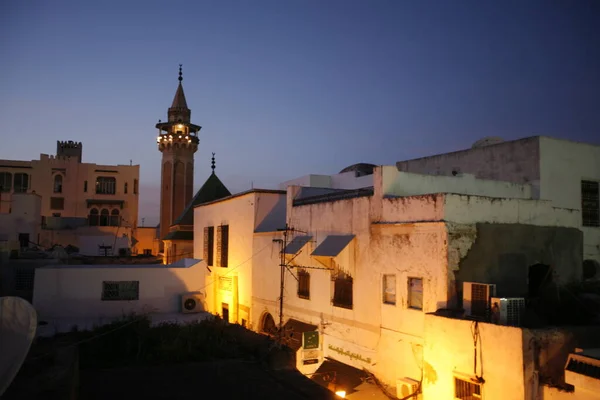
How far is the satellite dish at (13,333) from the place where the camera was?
4.23 metres

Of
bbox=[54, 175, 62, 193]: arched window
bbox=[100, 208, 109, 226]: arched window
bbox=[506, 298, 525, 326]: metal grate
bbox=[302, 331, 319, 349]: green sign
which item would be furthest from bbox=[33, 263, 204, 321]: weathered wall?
bbox=[54, 175, 62, 193]: arched window

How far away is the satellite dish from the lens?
4.23 meters

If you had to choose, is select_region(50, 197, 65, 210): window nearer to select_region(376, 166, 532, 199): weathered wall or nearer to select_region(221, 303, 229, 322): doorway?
select_region(221, 303, 229, 322): doorway

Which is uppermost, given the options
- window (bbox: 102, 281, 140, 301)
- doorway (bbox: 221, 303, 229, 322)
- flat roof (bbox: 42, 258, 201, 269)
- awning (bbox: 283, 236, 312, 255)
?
awning (bbox: 283, 236, 312, 255)

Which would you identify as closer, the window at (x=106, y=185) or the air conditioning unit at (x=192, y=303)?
the air conditioning unit at (x=192, y=303)

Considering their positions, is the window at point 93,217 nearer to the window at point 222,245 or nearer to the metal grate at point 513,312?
the window at point 222,245

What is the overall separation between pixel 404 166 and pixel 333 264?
8.50 metres

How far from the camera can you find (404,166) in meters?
23.1

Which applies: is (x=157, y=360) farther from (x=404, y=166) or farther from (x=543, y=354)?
(x=404, y=166)

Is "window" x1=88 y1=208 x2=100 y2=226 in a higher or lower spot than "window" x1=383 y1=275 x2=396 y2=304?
higher

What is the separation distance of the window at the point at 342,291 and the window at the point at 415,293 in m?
2.63

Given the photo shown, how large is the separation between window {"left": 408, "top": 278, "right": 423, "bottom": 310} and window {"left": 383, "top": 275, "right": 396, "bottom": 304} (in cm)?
65

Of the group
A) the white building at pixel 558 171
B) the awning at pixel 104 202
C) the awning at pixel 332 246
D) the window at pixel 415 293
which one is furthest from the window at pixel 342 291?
the awning at pixel 104 202

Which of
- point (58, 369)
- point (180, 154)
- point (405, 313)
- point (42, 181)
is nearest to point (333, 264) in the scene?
point (405, 313)
